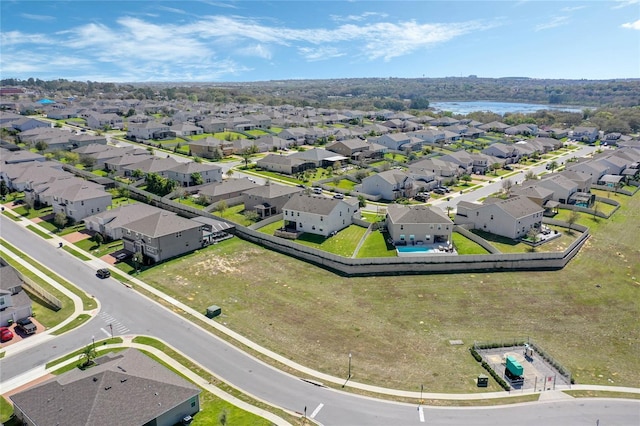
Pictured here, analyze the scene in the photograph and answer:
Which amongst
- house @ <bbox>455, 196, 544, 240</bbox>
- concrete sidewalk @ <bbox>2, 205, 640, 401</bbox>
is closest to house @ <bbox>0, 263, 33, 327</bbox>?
concrete sidewalk @ <bbox>2, 205, 640, 401</bbox>

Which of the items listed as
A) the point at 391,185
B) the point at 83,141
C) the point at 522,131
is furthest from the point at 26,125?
the point at 522,131

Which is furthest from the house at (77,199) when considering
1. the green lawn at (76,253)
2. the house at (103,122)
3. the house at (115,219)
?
the house at (103,122)

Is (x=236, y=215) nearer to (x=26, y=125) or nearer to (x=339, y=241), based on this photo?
(x=339, y=241)

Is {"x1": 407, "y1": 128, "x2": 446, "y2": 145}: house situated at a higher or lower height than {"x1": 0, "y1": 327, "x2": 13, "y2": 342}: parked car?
higher

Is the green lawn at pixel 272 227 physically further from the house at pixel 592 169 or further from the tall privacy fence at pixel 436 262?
the house at pixel 592 169

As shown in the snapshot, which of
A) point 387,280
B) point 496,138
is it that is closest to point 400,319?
point 387,280

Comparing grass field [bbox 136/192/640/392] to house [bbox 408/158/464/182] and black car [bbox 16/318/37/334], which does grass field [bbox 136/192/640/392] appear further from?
house [bbox 408/158/464/182]

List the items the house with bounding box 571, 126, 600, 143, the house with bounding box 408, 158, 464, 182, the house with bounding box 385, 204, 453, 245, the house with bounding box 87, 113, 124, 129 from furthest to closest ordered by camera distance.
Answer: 1. the house with bounding box 571, 126, 600, 143
2. the house with bounding box 87, 113, 124, 129
3. the house with bounding box 408, 158, 464, 182
4. the house with bounding box 385, 204, 453, 245
